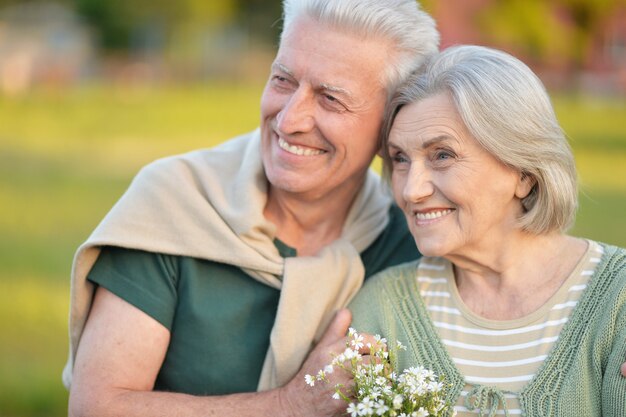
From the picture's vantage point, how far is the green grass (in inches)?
247

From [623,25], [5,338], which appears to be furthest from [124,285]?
[623,25]

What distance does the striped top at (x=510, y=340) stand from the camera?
301 cm

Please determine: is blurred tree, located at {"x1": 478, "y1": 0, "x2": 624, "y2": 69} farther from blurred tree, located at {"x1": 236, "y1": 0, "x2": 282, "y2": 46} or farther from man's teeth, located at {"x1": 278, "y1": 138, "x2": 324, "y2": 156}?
man's teeth, located at {"x1": 278, "y1": 138, "x2": 324, "y2": 156}

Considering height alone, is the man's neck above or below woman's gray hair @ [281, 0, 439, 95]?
below

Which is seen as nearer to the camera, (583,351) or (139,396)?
(583,351)

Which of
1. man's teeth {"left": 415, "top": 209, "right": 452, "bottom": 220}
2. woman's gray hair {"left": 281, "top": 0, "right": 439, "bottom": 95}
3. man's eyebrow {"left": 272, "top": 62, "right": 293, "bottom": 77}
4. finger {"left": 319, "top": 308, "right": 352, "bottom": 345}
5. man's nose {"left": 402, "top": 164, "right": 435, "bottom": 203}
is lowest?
finger {"left": 319, "top": 308, "right": 352, "bottom": 345}

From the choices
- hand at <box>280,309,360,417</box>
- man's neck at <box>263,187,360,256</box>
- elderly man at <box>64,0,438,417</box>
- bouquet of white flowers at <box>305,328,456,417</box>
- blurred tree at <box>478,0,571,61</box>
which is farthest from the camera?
blurred tree at <box>478,0,571,61</box>

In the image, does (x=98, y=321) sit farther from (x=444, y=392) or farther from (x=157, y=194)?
(x=444, y=392)

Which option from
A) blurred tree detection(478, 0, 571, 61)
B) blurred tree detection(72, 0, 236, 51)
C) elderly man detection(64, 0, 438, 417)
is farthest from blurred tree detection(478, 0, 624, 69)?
elderly man detection(64, 0, 438, 417)

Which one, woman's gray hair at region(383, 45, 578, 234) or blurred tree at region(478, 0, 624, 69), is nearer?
woman's gray hair at region(383, 45, 578, 234)

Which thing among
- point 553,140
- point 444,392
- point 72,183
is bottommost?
point 72,183

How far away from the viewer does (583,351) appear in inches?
116

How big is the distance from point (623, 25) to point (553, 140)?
38923 mm

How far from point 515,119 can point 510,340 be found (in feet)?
2.45
